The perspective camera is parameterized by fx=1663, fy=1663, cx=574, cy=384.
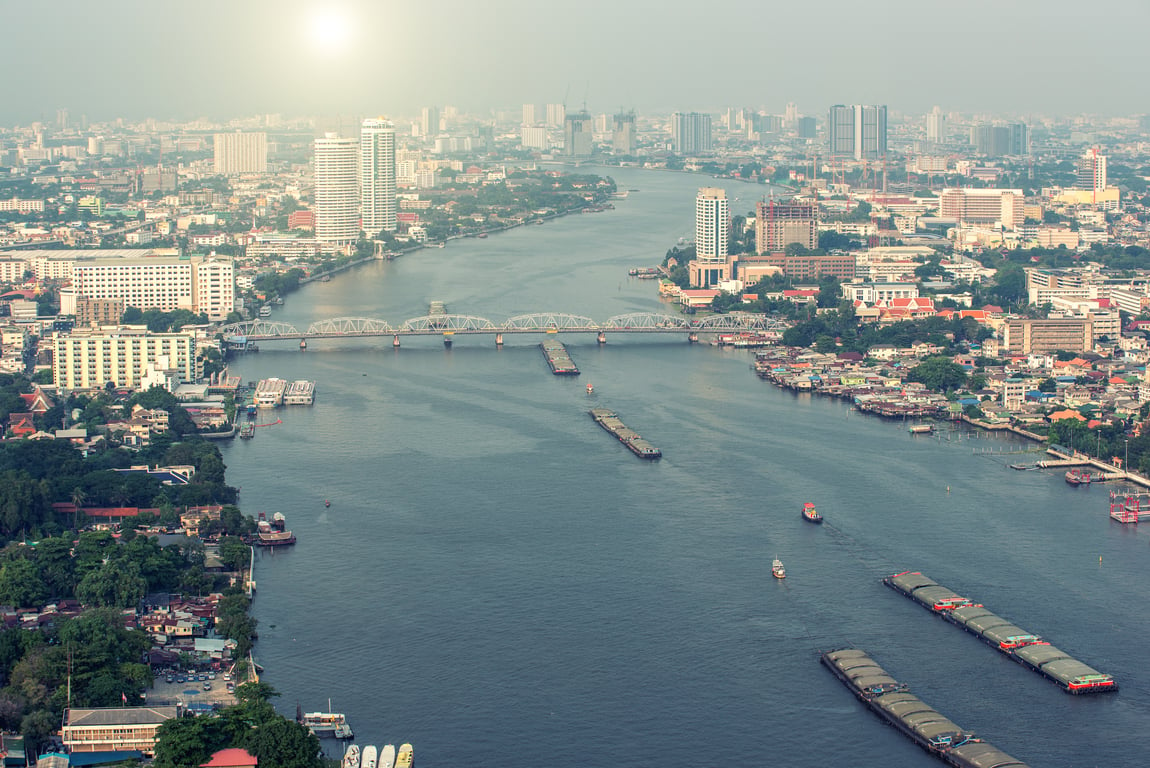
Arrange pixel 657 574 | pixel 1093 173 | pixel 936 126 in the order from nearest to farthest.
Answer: pixel 657 574 → pixel 1093 173 → pixel 936 126

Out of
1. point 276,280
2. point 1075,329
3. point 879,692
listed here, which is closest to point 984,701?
point 879,692

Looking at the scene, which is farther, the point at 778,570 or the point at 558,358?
the point at 558,358

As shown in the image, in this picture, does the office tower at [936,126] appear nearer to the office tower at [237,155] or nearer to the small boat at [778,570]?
the office tower at [237,155]

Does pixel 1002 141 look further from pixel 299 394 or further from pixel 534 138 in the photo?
pixel 299 394

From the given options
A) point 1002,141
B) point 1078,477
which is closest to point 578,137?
point 1002,141

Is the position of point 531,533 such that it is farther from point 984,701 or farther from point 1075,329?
point 1075,329

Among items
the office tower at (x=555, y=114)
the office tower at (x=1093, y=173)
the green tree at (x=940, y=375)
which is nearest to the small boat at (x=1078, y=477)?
the green tree at (x=940, y=375)
